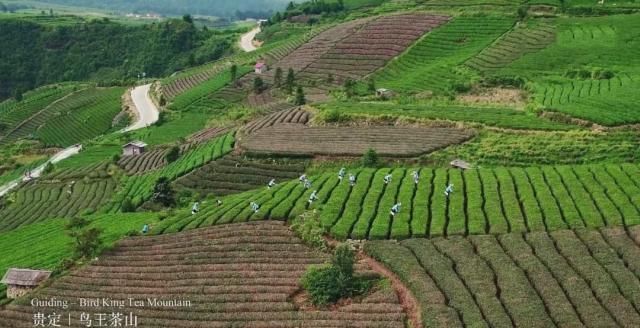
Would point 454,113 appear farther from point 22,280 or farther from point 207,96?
point 207,96

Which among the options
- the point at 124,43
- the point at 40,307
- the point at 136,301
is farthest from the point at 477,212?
the point at 124,43

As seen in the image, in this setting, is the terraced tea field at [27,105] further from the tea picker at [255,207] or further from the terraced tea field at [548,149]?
the terraced tea field at [548,149]

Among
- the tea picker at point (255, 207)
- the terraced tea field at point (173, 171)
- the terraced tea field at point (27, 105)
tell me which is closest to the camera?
the tea picker at point (255, 207)

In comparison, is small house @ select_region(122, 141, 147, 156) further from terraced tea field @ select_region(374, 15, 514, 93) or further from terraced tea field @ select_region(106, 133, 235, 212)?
terraced tea field @ select_region(374, 15, 514, 93)

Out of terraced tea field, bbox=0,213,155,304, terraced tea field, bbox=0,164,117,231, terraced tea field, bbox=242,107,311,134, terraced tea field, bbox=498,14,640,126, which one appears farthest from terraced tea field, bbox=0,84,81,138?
terraced tea field, bbox=498,14,640,126

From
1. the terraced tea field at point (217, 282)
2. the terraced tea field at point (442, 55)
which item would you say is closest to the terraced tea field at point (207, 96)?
the terraced tea field at point (442, 55)

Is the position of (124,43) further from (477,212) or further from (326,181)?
(477,212)
